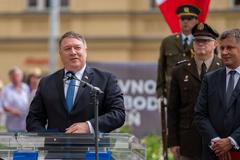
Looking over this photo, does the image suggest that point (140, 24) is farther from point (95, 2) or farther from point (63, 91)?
point (63, 91)

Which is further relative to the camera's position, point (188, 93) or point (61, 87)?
point (188, 93)

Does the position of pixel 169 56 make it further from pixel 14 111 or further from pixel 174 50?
pixel 14 111

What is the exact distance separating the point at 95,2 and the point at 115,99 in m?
26.0

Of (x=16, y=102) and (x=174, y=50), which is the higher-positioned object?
(x=16, y=102)

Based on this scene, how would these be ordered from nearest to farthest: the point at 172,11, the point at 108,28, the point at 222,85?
A: the point at 222,85, the point at 172,11, the point at 108,28

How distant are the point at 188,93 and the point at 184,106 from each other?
0.14 m

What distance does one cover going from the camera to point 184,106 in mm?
9094

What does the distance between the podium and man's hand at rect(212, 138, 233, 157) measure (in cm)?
61

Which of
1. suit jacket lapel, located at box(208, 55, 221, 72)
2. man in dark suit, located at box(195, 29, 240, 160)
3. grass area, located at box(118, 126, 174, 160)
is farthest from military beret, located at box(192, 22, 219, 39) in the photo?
grass area, located at box(118, 126, 174, 160)

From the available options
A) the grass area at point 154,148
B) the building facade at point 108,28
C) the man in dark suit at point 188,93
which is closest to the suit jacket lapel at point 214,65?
the man in dark suit at point 188,93

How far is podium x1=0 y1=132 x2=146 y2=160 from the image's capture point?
7.31m

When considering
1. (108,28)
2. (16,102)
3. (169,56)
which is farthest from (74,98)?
(108,28)

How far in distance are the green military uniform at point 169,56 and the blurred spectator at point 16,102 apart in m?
6.63

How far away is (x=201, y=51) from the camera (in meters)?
8.73
